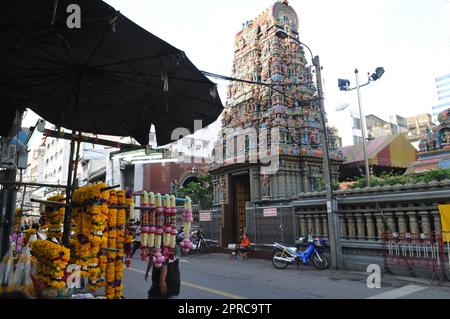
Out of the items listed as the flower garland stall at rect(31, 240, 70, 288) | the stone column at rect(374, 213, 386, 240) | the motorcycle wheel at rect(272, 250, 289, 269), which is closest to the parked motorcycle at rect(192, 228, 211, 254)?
the motorcycle wheel at rect(272, 250, 289, 269)

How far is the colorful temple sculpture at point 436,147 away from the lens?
18.9 meters

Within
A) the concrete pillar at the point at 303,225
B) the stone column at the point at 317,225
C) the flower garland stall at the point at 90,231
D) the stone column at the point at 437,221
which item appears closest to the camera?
the flower garland stall at the point at 90,231

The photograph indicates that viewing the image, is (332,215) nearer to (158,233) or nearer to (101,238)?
(158,233)

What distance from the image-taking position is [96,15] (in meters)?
3.30

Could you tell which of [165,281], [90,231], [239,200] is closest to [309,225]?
[239,200]

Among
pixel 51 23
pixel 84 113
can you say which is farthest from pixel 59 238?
pixel 51 23

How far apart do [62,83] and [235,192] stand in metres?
15.4

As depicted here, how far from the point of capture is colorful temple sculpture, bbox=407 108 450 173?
62.0ft

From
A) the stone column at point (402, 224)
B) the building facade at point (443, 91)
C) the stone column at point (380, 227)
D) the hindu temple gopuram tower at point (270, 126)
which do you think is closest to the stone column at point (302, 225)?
the hindu temple gopuram tower at point (270, 126)

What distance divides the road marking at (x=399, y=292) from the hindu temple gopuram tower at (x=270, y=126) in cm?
841

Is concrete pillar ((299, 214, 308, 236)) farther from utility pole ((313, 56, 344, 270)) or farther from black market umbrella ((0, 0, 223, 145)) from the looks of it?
black market umbrella ((0, 0, 223, 145))

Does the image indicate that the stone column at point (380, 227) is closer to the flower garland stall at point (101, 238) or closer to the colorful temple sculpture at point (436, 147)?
the flower garland stall at point (101, 238)

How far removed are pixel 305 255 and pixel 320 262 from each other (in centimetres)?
54
